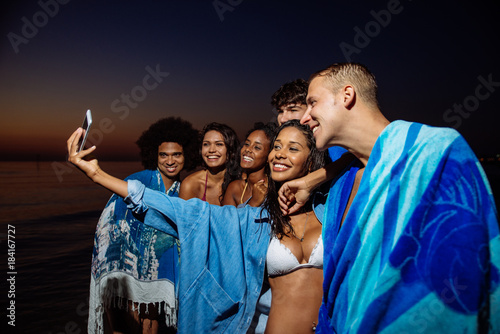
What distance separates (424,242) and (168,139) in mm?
4215

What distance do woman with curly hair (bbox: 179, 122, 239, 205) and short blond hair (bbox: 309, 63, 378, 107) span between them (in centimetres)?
263

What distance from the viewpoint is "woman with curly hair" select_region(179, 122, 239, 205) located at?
14.7 feet

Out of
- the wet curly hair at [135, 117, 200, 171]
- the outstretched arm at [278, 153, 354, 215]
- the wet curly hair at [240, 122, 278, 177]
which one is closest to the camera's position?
the outstretched arm at [278, 153, 354, 215]

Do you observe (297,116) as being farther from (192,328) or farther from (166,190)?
(192,328)

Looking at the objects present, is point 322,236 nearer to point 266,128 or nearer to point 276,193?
point 276,193

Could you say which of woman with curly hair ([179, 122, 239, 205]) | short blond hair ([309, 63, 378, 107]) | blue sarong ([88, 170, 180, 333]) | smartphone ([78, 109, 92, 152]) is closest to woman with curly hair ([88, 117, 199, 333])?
blue sarong ([88, 170, 180, 333])

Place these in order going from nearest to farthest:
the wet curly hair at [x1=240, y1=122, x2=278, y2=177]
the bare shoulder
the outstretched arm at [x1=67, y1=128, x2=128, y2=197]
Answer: the outstretched arm at [x1=67, y1=128, x2=128, y2=197] → the wet curly hair at [x1=240, y1=122, x2=278, y2=177] → the bare shoulder

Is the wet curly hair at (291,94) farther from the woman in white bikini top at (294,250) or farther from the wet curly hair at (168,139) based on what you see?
the wet curly hair at (168,139)

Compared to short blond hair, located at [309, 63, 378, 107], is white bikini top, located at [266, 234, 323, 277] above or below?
below

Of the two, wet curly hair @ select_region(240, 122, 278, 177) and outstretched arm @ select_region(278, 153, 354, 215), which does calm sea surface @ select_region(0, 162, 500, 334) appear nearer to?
wet curly hair @ select_region(240, 122, 278, 177)

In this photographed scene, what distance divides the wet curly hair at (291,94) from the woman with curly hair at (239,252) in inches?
56.5

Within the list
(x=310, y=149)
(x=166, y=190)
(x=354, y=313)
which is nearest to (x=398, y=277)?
(x=354, y=313)

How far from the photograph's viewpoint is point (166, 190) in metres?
4.51

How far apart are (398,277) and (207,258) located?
1.41 meters
